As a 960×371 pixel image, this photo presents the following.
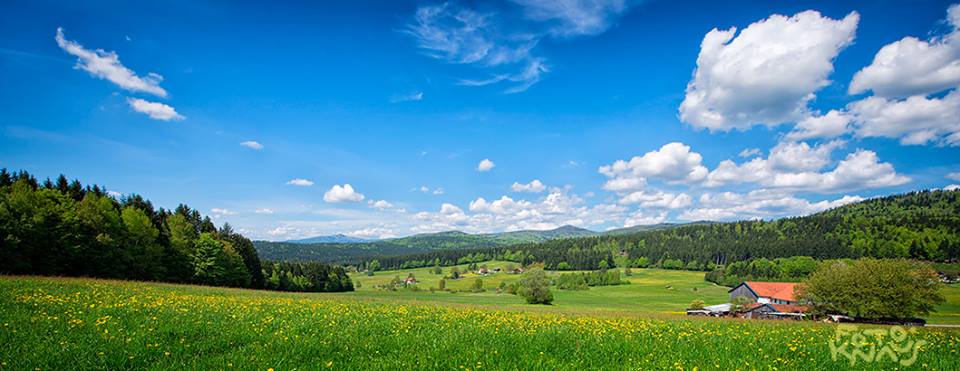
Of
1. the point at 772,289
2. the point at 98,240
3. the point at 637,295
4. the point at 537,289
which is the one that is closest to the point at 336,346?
the point at 98,240

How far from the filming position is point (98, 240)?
139 ft

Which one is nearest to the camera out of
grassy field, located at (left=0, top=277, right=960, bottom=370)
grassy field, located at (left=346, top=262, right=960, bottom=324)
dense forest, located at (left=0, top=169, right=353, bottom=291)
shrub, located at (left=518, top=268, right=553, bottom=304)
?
grassy field, located at (left=0, top=277, right=960, bottom=370)

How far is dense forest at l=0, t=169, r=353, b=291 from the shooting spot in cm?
3653

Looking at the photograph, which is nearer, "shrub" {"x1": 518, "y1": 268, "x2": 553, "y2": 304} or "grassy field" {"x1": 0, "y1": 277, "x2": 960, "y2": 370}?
"grassy field" {"x1": 0, "y1": 277, "x2": 960, "y2": 370}

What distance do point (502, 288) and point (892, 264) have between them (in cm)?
8827

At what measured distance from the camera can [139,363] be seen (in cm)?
704

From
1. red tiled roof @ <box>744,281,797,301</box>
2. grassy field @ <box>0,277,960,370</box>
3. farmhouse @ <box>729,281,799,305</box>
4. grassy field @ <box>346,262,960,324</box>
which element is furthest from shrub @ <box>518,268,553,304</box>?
grassy field @ <box>0,277,960,370</box>

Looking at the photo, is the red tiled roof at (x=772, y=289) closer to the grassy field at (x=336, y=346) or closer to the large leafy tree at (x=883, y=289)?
the large leafy tree at (x=883, y=289)

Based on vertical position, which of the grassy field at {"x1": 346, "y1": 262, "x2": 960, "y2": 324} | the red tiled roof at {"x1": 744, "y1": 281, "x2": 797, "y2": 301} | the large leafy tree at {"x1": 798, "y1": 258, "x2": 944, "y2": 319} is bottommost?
the grassy field at {"x1": 346, "y1": 262, "x2": 960, "y2": 324}

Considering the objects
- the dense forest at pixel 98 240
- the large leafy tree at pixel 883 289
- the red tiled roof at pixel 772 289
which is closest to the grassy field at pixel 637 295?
the red tiled roof at pixel 772 289

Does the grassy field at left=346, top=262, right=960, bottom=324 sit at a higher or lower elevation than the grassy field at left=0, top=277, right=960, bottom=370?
lower

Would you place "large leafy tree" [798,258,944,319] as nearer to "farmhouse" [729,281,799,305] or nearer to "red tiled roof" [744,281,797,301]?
"farmhouse" [729,281,799,305]

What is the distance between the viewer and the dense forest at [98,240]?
36531 millimetres

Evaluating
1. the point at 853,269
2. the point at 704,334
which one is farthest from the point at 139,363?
the point at 853,269
